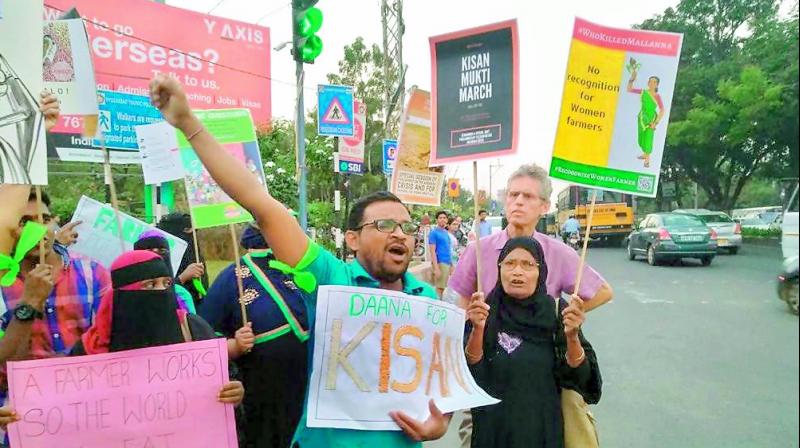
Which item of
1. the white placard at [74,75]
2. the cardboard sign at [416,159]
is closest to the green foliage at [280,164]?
the cardboard sign at [416,159]

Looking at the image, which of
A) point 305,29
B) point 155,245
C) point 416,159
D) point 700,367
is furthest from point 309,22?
point 700,367

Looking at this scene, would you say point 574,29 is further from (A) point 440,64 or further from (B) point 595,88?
(A) point 440,64

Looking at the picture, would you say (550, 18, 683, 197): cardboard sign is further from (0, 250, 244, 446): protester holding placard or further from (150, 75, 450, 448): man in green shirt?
(0, 250, 244, 446): protester holding placard

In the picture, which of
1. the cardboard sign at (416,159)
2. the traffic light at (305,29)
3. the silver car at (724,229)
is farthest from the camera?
the silver car at (724,229)

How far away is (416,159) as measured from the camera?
6434 millimetres

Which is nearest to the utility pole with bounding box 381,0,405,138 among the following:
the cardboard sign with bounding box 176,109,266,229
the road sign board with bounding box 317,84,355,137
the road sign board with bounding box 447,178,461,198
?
the road sign board with bounding box 447,178,461,198

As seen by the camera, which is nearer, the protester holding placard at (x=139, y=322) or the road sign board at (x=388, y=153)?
the protester holding placard at (x=139, y=322)

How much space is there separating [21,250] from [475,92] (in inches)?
75.4

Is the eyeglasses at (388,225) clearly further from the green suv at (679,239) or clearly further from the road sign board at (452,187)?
the green suv at (679,239)

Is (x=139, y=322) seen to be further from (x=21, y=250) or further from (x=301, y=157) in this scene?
(x=301, y=157)

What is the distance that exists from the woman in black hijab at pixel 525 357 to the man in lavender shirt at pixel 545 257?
0.99ft

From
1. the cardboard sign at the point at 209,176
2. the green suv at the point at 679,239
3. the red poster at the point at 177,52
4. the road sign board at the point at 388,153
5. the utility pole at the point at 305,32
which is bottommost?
the green suv at the point at 679,239

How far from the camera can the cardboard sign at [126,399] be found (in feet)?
7.09

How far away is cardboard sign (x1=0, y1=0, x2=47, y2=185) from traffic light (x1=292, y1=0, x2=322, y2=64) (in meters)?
5.32
